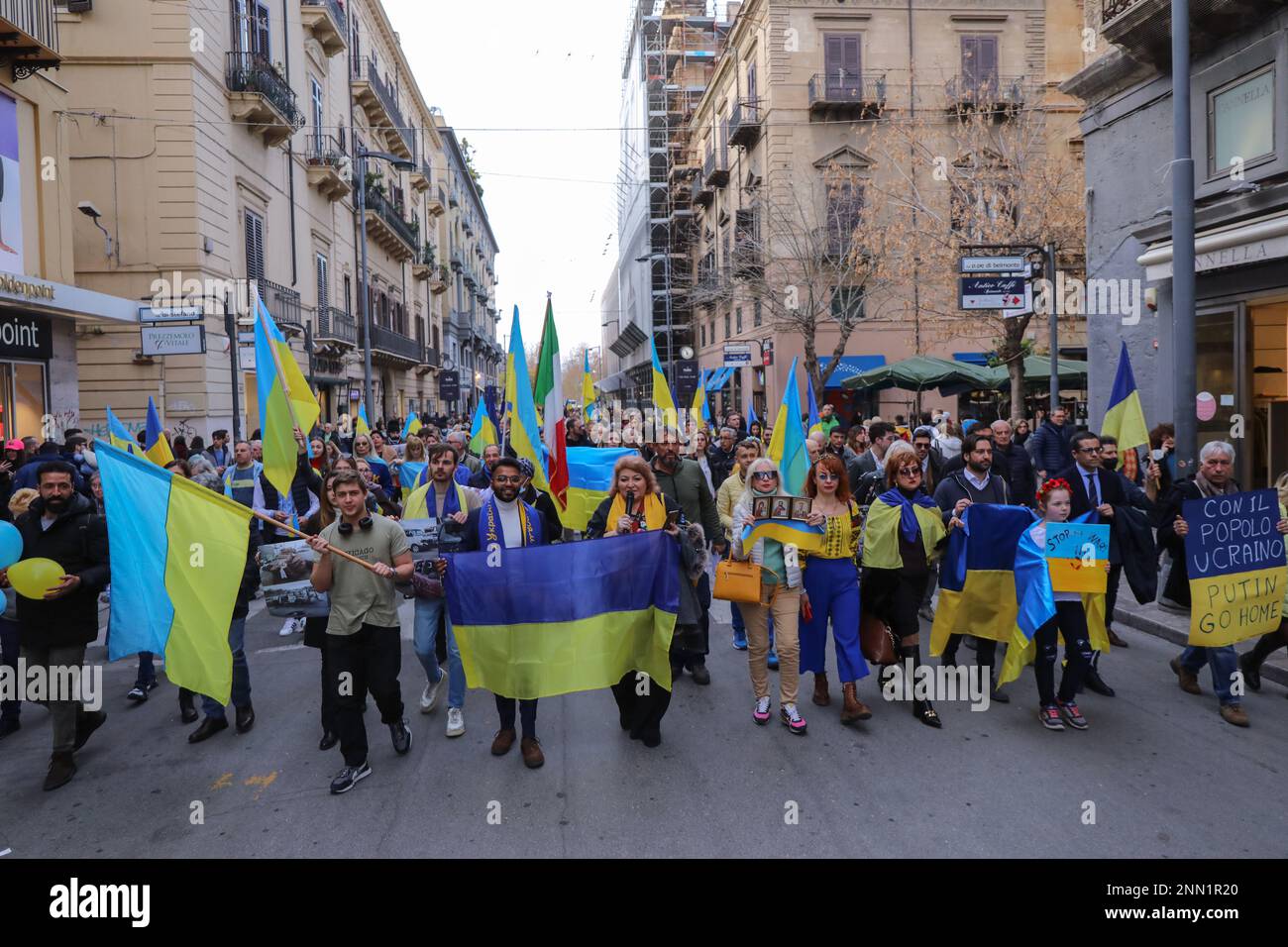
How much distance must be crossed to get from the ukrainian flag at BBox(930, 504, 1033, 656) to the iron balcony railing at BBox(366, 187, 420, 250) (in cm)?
3095

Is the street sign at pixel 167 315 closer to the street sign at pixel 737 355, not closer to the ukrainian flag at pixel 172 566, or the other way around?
the ukrainian flag at pixel 172 566

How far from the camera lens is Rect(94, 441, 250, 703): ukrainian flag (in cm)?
462

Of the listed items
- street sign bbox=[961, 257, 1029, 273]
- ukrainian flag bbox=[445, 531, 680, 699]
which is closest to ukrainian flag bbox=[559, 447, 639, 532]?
ukrainian flag bbox=[445, 531, 680, 699]

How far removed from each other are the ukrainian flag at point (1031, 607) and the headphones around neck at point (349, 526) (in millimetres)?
4008

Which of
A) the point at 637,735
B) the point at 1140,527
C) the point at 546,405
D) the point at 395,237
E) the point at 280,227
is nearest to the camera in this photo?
the point at 637,735

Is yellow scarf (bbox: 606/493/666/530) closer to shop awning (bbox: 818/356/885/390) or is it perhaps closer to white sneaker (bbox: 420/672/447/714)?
white sneaker (bbox: 420/672/447/714)

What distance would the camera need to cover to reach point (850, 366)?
29984 mm

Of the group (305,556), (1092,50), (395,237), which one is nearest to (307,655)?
(305,556)

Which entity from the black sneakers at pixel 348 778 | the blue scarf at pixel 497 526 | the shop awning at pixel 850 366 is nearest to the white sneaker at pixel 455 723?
the black sneakers at pixel 348 778

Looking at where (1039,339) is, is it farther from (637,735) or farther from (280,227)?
(637,735)

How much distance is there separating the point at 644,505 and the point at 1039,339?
2838 cm

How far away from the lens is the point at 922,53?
29.7 meters

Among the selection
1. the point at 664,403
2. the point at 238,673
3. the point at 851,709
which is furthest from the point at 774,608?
the point at 664,403

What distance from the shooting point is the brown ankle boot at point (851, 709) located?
5457 mm
